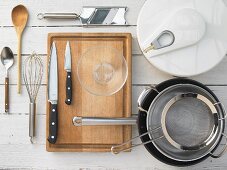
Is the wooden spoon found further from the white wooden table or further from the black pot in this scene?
the black pot

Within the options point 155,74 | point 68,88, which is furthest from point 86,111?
point 155,74

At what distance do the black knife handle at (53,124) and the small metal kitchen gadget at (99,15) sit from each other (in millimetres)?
183

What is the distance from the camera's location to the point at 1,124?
0.81 meters

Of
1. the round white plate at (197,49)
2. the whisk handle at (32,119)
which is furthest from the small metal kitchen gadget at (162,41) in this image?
the whisk handle at (32,119)

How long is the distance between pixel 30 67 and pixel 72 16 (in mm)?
135

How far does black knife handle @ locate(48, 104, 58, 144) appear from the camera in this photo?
779 mm

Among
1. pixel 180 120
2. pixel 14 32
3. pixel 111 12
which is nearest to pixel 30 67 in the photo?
pixel 14 32

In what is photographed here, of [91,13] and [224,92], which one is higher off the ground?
[91,13]

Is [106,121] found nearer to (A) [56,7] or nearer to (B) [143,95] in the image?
(B) [143,95]

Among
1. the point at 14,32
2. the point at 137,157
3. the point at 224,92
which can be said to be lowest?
the point at 137,157

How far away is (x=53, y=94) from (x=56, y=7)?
0.18m

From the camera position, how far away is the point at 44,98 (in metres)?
0.81

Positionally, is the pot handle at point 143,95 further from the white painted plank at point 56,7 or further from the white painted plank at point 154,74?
the white painted plank at point 56,7

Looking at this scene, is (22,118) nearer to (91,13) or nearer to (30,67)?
(30,67)
